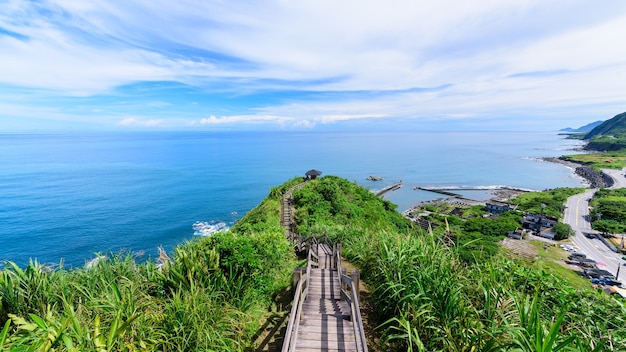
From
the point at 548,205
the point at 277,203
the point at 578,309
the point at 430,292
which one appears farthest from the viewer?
the point at 548,205

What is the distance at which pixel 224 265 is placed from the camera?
6617 mm

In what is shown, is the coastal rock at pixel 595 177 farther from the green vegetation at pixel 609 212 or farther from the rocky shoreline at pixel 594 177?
the green vegetation at pixel 609 212

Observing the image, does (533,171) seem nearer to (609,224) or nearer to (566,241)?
(609,224)

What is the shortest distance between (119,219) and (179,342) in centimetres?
4102

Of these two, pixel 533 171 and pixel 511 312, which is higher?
pixel 511 312

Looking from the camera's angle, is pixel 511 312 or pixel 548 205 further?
pixel 548 205

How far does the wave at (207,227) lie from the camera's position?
112 feet

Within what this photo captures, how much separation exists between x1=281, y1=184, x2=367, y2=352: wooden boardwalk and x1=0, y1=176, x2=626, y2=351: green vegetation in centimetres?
60

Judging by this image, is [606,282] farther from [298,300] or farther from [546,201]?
[298,300]

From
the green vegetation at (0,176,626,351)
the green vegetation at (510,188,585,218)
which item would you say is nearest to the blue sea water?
the green vegetation at (0,176,626,351)

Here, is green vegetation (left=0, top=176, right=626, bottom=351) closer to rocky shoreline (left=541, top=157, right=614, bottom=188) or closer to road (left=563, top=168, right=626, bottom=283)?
road (left=563, top=168, right=626, bottom=283)

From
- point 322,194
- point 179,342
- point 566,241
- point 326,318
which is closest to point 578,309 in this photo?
point 326,318

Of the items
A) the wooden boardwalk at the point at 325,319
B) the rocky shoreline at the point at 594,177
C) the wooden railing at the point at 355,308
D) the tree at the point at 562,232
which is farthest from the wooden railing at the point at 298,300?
the rocky shoreline at the point at 594,177

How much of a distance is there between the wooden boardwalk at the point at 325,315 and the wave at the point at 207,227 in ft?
93.8
